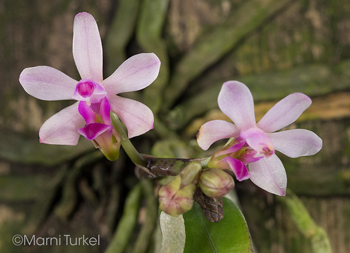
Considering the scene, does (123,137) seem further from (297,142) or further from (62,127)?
(297,142)

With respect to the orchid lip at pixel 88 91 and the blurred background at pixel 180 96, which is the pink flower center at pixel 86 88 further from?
the blurred background at pixel 180 96

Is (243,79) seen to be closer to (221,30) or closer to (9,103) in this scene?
(221,30)

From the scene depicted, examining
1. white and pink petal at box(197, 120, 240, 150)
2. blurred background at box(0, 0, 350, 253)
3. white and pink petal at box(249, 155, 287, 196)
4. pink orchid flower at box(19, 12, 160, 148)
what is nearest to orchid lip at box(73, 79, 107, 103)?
pink orchid flower at box(19, 12, 160, 148)

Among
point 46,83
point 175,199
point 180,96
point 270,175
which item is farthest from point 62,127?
point 180,96

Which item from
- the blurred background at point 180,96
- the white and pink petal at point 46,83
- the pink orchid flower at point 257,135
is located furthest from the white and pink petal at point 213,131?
the blurred background at point 180,96

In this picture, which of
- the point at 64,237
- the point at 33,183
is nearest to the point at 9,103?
the point at 33,183
